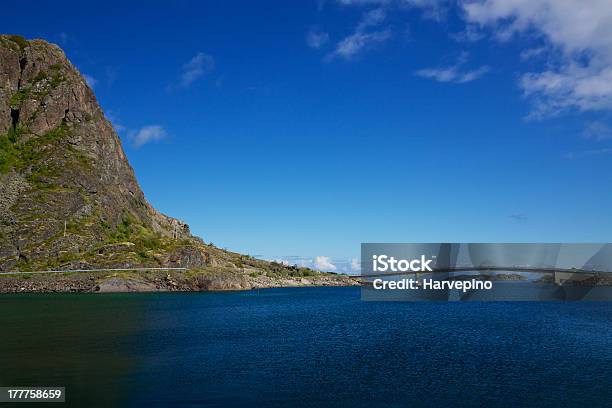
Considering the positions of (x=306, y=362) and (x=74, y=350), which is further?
(x=74, y=350)

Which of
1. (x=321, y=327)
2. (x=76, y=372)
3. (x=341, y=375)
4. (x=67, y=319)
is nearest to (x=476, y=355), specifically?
(x=341, y=375)

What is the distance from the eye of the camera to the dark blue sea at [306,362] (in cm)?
4028

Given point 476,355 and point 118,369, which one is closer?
point 118,369

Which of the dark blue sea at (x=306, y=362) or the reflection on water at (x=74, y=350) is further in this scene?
the reflection on water at (x=74, y=350)

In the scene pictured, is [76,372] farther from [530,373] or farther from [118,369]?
[530,373]

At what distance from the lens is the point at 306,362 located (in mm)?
55094

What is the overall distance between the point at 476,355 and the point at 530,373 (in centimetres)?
1052

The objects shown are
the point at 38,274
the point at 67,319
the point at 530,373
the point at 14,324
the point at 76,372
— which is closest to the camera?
the point at 76,372

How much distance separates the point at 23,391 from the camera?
3906 centimetres

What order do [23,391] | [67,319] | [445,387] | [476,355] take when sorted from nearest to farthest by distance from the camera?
[23,391]
[445,387]
[476,355]
[67,319]

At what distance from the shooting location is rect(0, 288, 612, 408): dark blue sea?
40.3m

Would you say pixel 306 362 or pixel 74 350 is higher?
pixel 306 362

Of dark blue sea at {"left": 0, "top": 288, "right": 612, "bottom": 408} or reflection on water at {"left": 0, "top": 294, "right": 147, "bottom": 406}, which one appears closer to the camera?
dark blue sea at {"left": 0, "top": 288, "right": 612, "bottom": 408}

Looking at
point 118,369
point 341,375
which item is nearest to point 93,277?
point 118,369
